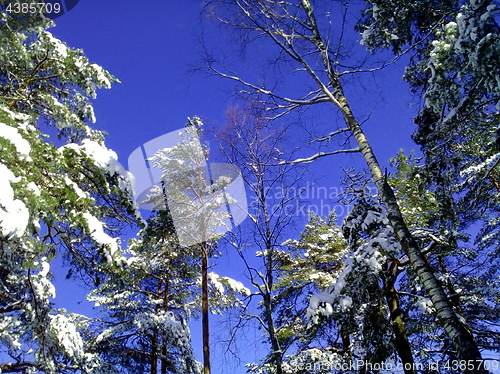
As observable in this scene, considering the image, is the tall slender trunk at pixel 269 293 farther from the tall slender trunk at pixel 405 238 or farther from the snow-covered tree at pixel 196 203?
the snow-covered tree at pixel 196 203

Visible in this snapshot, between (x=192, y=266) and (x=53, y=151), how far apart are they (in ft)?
29.0

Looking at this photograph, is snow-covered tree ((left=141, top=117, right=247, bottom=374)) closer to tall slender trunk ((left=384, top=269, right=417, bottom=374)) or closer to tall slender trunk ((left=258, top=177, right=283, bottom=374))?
tall slender trunk ((left=258, top=177, right=283, bottom=374))

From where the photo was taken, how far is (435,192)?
4859mm

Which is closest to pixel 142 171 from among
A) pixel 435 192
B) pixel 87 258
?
pixel 87 258

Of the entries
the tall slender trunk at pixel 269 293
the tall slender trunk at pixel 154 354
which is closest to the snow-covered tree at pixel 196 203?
the tall slender trunk at pixel 154 354

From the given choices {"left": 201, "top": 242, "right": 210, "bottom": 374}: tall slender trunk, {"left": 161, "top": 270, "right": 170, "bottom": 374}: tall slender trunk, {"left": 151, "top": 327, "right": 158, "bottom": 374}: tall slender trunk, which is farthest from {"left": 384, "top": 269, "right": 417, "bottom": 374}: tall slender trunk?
{"left": 151, "top": 327, "right": 158, "bottom": 374}: tall slender trunk

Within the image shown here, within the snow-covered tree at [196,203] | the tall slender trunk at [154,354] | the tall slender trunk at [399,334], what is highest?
the snow-covered tree at [196,203]

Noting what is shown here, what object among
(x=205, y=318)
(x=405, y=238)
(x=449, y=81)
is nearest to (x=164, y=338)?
(x=205, y=318)

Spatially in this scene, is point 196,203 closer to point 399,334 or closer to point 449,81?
point 399,334

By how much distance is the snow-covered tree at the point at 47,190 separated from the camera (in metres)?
3.88

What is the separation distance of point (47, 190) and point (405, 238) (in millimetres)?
5024

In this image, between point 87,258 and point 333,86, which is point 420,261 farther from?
point 87,258

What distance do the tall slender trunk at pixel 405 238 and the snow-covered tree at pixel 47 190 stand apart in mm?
3971

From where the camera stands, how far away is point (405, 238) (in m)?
3.93
